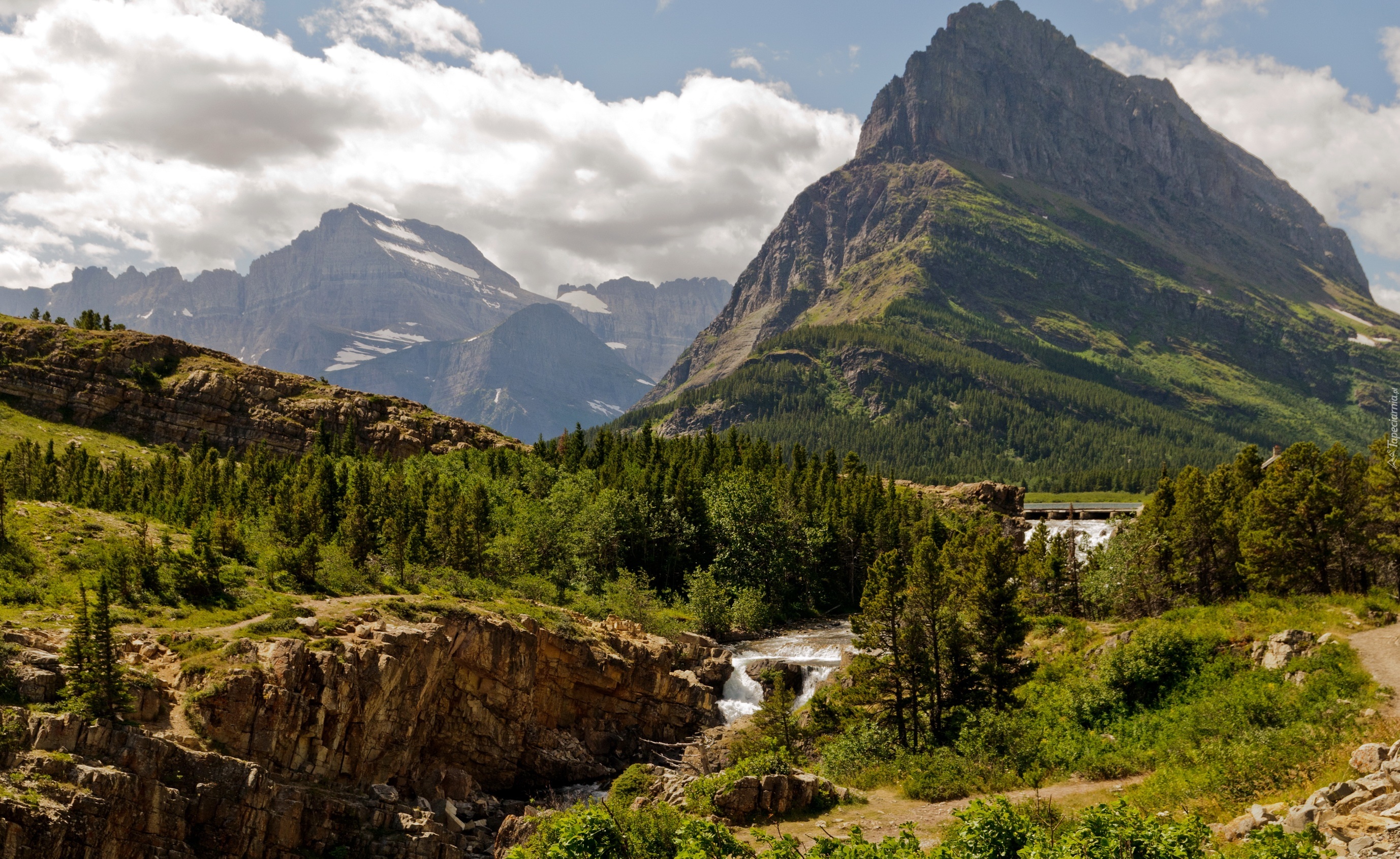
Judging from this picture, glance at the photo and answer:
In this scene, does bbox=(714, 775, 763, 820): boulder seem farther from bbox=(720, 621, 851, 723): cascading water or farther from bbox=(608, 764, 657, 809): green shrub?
bbox=(720, 621, 851, 723): cascading water

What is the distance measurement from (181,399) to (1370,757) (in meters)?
163

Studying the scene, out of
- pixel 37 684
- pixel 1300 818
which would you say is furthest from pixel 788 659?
pixel 37 684

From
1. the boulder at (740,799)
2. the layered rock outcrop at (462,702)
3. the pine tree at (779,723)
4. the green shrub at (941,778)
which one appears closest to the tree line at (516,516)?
the layered rock outcrop at (462,702)

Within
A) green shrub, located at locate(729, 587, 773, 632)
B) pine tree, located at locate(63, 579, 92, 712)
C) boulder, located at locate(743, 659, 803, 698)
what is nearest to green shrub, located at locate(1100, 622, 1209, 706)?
boulder, located at locate(743, 659, 803, 698)

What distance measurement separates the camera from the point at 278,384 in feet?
501

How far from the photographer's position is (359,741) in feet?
152

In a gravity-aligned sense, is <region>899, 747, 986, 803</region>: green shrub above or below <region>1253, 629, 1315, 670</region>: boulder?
below

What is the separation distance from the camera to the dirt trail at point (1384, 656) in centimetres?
3553

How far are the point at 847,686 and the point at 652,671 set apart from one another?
15.8 meters

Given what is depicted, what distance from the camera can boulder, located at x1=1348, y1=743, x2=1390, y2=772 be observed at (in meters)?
28.4

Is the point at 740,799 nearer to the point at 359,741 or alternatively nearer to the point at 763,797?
the point at 763,797

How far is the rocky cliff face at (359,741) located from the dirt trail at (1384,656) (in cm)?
4254

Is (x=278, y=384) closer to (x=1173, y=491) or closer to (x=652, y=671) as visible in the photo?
(x=652, y=671)

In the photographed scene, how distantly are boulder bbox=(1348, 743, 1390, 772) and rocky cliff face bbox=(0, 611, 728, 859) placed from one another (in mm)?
40717
